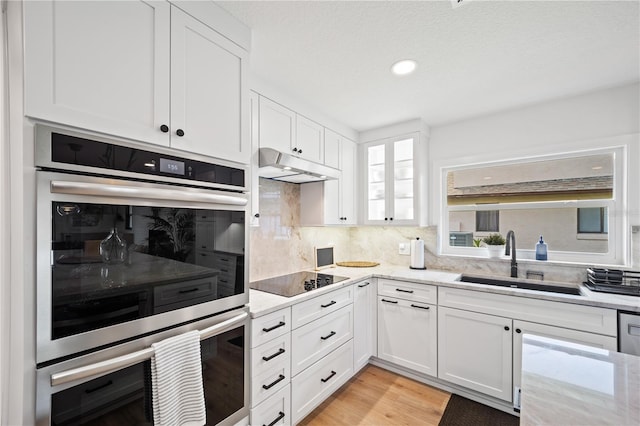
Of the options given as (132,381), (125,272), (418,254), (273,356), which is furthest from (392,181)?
(132,381)

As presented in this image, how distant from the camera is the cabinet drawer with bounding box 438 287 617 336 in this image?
69.1 inches

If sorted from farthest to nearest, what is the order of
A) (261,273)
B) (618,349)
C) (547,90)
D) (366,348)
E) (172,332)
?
(366,348) < (261,273) < (547,90) < (618,349) < (172,332)

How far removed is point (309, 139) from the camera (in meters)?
2.42

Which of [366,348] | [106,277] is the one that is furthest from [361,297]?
[106,277]

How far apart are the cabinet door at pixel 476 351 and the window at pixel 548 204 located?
32.8 inches

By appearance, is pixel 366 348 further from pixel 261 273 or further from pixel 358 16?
pixel 358 16

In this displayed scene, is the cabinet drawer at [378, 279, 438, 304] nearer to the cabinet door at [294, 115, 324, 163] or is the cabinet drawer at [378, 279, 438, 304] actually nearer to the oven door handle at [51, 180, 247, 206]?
the cabinet door at [294, 115, 324, 163]

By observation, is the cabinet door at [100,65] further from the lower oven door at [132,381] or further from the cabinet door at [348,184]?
the cabinet door at [348,184]

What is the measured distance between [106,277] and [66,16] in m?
0.90

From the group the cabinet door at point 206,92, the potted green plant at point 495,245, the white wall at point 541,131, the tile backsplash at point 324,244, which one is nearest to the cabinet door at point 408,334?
the tile backsplash at point 324,244

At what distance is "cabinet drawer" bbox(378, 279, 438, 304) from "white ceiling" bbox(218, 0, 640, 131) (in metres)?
1.61

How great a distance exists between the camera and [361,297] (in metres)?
2.54

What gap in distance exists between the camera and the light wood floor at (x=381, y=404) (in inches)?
77.6

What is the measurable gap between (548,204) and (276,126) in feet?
8.13
